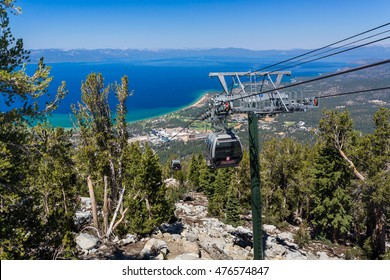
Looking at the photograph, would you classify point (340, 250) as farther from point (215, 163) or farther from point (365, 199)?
point (215, 163)

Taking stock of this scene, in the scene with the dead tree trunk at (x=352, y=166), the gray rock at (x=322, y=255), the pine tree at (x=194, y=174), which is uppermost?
the dead tree trunk at (x=352, y=166)

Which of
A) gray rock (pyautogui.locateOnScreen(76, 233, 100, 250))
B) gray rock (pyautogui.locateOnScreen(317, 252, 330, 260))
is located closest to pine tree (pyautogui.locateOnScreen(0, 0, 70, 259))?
gray rock (pyautogui.locateOnScreen(76, 233, 100, 250))

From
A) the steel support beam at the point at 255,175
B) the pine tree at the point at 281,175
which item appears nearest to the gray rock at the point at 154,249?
the steel support beam at the point at 255,175

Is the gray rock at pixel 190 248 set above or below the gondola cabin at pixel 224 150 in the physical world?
below

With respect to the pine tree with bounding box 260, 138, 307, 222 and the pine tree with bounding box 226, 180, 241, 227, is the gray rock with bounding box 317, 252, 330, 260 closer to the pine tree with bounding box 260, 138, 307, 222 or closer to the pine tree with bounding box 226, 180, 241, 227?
the pine tree with bounding box 260, 138, 307, 222

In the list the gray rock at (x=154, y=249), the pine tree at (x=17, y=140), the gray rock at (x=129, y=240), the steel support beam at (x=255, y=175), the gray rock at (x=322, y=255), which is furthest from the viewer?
the gray rock at (x=322, y=255)

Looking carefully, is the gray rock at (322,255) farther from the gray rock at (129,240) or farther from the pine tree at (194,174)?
the pine tree at (194,174)

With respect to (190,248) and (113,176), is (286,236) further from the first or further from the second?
(113,176)

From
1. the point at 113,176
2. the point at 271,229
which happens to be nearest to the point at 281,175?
the point at 271,229
